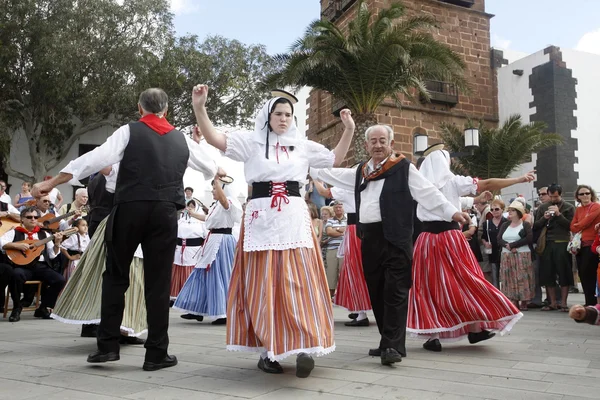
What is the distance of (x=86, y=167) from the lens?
13.0 feet

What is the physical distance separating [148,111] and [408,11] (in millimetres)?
21556

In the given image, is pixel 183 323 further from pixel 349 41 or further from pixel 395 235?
pixel 349 41

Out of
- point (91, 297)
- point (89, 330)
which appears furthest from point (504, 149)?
point (91, 297)

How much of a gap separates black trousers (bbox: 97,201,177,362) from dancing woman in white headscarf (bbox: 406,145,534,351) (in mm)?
2176

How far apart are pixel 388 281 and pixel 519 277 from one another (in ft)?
19.7

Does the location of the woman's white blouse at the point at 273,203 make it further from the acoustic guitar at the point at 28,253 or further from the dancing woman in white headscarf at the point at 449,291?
the acoustic guitar at the point at 28,253

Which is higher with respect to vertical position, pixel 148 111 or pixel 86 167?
pixel 148 111

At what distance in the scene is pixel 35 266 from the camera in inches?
322

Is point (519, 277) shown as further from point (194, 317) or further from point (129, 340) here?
point (129, 340)

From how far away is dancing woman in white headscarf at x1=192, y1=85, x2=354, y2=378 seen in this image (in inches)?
153

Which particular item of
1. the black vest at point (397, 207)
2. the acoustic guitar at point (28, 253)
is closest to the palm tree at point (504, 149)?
the acoustic guitar at point (28, 253)

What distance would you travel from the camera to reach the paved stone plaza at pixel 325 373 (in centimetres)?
339

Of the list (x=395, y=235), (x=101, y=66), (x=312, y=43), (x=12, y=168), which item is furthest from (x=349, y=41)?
(x=12, y=168)

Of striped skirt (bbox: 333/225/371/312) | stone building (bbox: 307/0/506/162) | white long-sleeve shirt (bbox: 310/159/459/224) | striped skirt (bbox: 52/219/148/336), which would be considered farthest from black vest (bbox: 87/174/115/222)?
stone building (bbox: 307/0/506/162)
